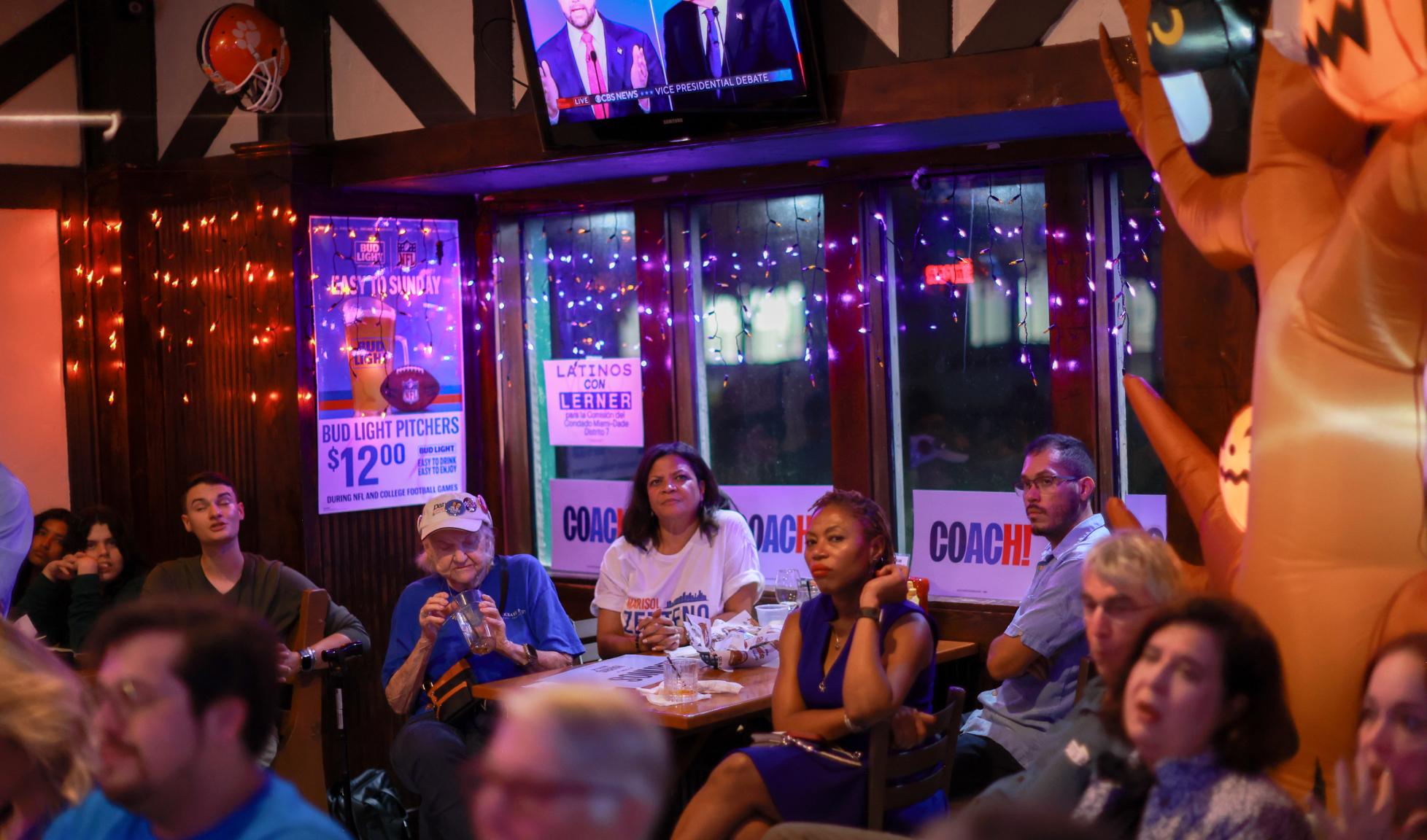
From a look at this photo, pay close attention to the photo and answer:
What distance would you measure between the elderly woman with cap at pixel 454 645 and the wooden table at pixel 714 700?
0.35ft

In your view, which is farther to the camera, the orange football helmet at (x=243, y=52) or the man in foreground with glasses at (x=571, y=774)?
the orange football helmet at (x=243, y=52)

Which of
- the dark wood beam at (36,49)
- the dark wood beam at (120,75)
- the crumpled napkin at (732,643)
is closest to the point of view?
the crumpled napkin at (732,643)

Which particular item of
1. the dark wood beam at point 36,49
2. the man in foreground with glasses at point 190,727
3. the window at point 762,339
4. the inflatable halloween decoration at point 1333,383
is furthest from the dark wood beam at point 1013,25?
the dark wood beam at point 36,49

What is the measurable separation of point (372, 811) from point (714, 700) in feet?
7.11

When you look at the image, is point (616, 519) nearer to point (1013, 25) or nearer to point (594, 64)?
point (594, 64)

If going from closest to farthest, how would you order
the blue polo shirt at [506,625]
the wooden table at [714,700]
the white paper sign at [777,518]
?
the wooden table at [714,700] < the blue polo shirt at [506,625] < the white paper sign at [777,518]

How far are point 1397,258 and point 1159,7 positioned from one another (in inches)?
36.9

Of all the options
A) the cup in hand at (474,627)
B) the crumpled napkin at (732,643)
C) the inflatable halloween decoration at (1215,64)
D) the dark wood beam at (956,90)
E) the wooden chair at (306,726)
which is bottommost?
the wooden chair at (306,726)

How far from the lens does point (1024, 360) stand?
546cm

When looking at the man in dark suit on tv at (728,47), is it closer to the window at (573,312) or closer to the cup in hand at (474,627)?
the window at (573,312)

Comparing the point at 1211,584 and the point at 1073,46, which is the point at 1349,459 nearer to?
the point at 1211,584

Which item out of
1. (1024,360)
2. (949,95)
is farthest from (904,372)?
(949,95)

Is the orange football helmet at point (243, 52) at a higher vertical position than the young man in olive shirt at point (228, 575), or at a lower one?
higher

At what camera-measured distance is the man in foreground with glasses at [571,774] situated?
1.49 meters
